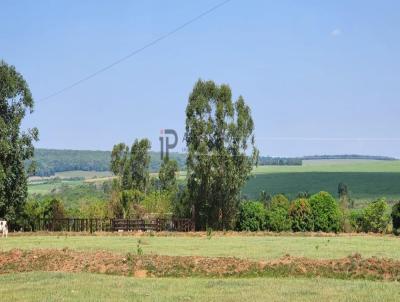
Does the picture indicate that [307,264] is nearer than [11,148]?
Yes

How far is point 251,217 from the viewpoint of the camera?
5741cm

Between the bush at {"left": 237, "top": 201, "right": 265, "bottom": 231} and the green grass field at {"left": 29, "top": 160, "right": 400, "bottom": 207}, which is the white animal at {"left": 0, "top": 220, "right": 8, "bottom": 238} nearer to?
the bush at {"left": 237, "top": 201, "right": 265, "bottom": 231}

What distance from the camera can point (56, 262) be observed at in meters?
25.3

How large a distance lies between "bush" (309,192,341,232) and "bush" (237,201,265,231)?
174 inches

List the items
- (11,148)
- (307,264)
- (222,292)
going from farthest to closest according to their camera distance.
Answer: (11,148) → (307,264) → (222,292)

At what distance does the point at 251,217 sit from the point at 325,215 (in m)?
6.28

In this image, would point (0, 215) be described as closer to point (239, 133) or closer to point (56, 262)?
point (239, 133)

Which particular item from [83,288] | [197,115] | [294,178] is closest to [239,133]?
[197,115]

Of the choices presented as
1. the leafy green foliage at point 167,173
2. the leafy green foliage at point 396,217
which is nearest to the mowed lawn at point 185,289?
the leafy green foliage at point 396,217

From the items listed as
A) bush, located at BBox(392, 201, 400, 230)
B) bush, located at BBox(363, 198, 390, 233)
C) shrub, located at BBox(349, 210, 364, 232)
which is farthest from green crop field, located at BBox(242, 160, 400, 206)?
bush, located at BBox(392, 201, 400, 230)

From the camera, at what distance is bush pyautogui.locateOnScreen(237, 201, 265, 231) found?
Answer: 5708 cm

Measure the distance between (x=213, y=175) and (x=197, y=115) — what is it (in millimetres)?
5723

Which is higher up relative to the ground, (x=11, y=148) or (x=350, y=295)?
(x=11, y=148)

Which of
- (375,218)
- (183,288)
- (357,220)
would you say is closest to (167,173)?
(357,220)
